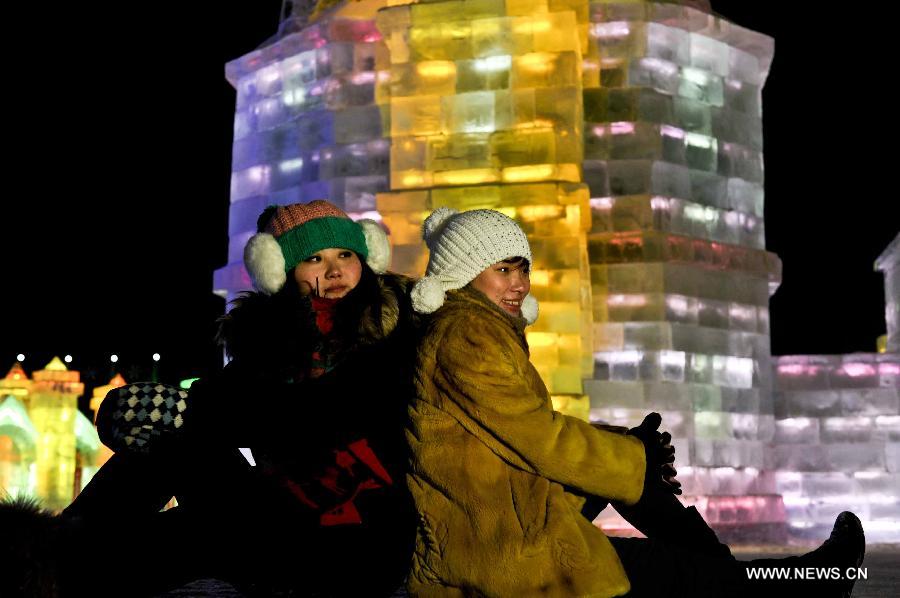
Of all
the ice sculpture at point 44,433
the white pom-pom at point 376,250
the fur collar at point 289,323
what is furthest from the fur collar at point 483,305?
the ice sculpture at point 44,433

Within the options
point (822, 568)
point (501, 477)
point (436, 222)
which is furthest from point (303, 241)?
point (822, 568)

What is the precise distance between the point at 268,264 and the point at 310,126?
9285mm

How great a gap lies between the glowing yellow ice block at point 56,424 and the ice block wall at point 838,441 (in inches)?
438

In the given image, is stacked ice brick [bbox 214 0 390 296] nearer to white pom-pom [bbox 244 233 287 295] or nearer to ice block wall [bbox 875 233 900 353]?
ice block wall [bbox 875 233 900 353]

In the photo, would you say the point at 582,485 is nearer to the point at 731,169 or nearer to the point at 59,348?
the point at 731,169

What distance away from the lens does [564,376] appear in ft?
37.7

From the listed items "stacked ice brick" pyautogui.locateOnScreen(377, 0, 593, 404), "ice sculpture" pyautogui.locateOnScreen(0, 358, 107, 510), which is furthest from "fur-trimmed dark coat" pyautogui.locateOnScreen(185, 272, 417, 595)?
"ice sculpture" pyautogui.locateOnScreen(0, 358, 107, 510)

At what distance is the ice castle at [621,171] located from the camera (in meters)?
12.2

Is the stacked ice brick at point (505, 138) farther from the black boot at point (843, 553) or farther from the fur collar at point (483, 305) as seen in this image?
the fur collar at point (483, 305)

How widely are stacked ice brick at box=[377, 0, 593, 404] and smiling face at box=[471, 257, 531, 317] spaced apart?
7043 mm

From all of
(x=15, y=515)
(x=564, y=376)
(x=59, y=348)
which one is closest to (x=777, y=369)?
(x=564, y=376)

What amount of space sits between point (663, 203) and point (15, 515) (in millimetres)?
10959

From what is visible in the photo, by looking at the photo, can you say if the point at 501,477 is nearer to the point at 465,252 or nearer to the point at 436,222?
the point at 465,252

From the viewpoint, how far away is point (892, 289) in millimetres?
17312
